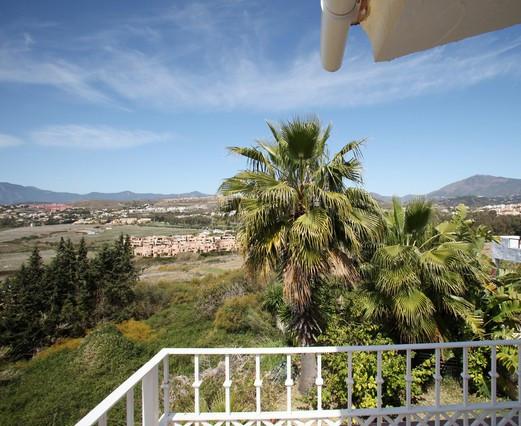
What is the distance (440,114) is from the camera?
999cm

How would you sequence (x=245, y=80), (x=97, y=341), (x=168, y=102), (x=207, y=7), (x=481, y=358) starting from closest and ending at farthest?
(x=481, y=358), (x=207, y=7), (x=97, y=341), (x=245, y=80), (x=168, y=102)

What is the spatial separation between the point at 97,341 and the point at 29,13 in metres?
11.7

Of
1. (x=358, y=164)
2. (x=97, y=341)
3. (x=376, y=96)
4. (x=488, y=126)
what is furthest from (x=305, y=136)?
(x=488, y=126)

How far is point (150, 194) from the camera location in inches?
1121

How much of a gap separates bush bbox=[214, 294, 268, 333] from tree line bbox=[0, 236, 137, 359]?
4367mm

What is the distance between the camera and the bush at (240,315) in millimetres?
9633

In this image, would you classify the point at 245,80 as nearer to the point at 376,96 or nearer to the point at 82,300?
the point at 376,96

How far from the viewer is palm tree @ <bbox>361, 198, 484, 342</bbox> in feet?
15.2

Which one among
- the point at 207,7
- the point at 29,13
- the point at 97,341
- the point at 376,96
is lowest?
the point at 97,341

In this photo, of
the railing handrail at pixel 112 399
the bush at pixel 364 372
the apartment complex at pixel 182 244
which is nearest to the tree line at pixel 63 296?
the apartment complex at pixel 182 244

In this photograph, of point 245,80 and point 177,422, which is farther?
point 245,80

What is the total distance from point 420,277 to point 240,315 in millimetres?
6745

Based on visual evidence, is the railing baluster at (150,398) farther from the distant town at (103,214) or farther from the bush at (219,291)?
the distant town at (103,214)

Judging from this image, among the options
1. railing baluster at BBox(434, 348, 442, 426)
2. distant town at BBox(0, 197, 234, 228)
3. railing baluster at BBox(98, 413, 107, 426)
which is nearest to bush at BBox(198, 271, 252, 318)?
distant town at BBox(0, 197, 234, 228)
